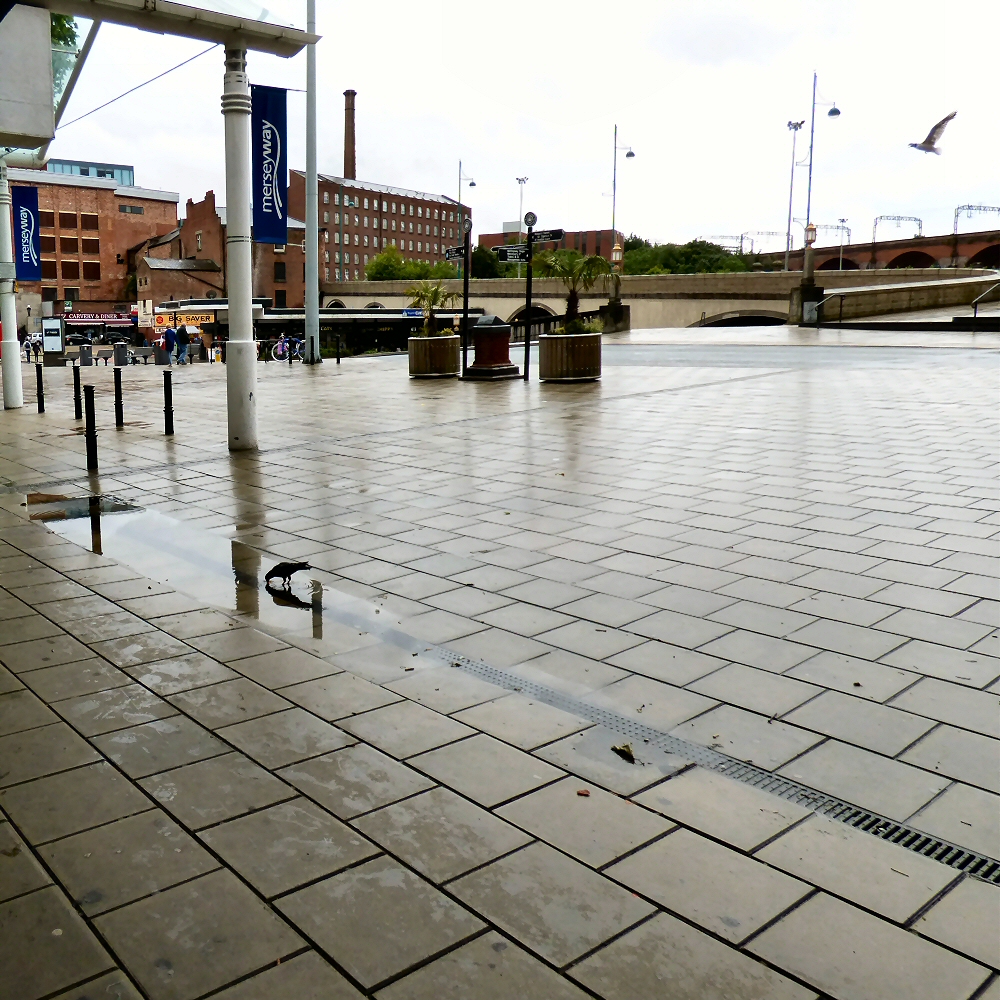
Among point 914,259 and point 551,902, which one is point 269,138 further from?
point 914,259

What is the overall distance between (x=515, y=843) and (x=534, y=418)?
10042 mm

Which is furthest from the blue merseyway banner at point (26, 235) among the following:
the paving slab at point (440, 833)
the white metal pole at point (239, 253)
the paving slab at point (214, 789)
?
the paving slab at point (440, 833)

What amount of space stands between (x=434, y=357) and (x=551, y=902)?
57.5ft

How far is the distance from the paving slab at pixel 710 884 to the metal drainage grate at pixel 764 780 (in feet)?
1.40

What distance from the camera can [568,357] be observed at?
1728cm

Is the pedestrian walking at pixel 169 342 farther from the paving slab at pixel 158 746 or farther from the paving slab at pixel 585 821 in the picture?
the paving slab at pixel 585 821

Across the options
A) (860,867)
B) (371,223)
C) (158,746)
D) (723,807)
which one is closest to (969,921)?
(860,867)

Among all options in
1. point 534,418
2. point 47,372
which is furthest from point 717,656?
point 47,372

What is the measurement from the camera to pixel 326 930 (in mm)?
2516

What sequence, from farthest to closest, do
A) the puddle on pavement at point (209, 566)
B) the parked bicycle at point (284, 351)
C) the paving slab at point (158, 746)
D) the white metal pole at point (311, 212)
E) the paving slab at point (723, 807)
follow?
the parked bicycle at point (284, 351), the white metal pole at point (311, 212), the puddle on pavement at point (209, 566), the paving slab at point (158, 746), the paving slab at point (723, 807)

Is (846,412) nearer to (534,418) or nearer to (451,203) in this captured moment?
(534,418)

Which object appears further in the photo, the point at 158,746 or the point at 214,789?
the point at 158,746

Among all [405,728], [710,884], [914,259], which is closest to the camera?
[710,884]

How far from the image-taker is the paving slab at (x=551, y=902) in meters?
2.49
